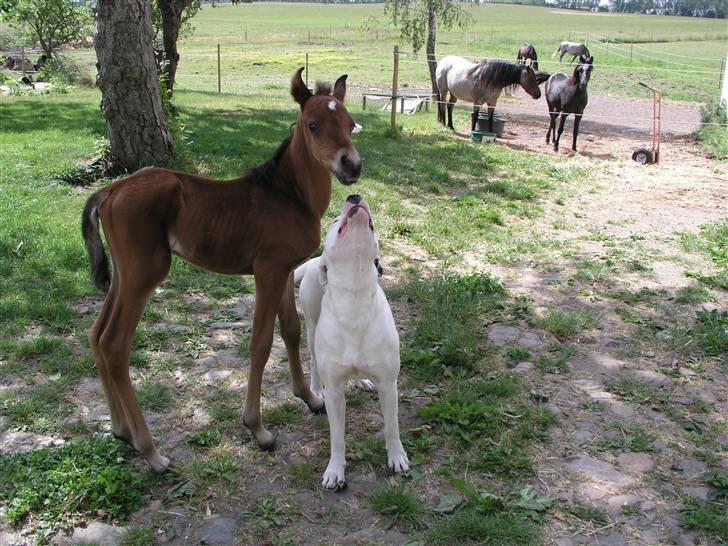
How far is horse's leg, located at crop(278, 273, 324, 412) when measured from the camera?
3.76m

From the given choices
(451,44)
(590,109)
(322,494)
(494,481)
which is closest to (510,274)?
(494,481)

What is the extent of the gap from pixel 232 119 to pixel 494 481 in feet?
38.9

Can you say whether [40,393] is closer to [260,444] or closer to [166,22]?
[260,444]

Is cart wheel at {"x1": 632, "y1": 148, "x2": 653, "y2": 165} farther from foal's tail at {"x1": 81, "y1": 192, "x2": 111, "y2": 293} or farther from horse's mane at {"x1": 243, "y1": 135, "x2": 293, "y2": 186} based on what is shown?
foal's tail at {"x1": 81, "y1": 192, "x2": 111, "y2": 293}

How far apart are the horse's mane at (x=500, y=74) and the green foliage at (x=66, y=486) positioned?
1236 cm

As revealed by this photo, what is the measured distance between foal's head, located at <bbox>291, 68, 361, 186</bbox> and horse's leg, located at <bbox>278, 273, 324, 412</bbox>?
879 mm

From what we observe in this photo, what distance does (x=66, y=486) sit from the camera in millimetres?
3064

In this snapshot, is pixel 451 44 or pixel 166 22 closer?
pixel 166 22

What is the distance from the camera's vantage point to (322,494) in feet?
10.5

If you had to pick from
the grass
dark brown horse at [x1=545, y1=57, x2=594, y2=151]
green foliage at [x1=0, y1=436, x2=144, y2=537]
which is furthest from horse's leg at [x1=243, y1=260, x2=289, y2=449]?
dark brown horse at [x1=545, y1=57, x2=594, y2=151]

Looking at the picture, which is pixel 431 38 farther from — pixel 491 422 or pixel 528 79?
pixel 491 422

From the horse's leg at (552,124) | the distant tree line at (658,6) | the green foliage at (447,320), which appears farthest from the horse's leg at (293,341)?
the distant tree line at (658,6)

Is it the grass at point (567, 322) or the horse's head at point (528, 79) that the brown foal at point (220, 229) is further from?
the horse's head at point (528, 79)

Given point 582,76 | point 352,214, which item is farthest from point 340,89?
point 582,76
